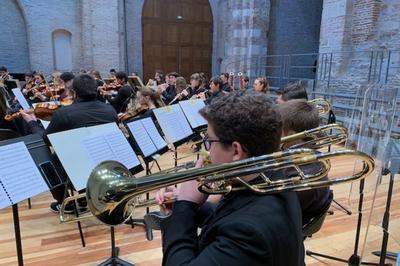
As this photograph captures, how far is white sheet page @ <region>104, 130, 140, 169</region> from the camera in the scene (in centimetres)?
255

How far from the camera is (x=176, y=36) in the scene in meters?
14.3

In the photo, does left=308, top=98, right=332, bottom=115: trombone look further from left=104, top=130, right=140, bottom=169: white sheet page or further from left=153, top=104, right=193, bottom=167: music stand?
left=104, top=130, right=140, bottom=169: white sheet page

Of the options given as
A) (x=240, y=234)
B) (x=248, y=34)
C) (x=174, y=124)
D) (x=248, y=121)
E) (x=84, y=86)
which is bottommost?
(x=174, y=124)

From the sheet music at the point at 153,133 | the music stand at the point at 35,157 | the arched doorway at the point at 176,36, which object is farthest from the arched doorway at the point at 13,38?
the music stand at the point at 35,157

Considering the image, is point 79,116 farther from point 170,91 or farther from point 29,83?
point 29,83

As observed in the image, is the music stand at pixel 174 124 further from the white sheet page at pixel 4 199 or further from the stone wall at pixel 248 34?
the stone wall at pixel 248 34

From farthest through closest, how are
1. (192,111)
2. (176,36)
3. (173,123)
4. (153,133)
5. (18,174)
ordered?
(176,36) < (192,111) < (173,123) < (153,133) < (18,174)

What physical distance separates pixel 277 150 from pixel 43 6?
13126 mm

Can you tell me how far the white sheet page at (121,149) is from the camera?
8.36ft

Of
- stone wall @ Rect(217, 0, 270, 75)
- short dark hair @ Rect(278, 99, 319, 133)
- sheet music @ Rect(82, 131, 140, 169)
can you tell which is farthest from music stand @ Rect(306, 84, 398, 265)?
stone wall @ Rect(217, 0, 270, 75)

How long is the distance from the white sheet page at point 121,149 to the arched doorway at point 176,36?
11.8 meters

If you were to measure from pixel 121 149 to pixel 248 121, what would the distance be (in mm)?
1630

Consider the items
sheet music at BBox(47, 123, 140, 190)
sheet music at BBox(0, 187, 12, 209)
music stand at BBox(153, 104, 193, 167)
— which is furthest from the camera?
music stand at BBox(153, 104, 193, 167)

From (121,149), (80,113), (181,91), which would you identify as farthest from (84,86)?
(181,91)
